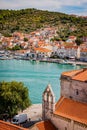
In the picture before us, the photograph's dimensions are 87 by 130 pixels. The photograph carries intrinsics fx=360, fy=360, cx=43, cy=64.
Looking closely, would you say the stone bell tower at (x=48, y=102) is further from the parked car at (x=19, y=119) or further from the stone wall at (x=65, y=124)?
the parked car at (x=19, y=119)

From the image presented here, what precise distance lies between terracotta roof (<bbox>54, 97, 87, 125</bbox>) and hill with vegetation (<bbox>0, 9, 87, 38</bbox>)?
124m

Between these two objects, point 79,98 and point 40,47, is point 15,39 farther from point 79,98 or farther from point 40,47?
point 79,98

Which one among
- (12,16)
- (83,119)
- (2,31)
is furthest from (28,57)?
(83,119)

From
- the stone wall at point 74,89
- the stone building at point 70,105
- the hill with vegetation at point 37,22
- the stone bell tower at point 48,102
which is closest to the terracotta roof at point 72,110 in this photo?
the stone building at point 70,105

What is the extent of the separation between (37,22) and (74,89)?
14881 centimetres

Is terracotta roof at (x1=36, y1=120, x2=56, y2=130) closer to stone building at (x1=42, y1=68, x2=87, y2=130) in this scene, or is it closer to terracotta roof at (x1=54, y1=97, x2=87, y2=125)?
stone building at (x1=42, y1=68, x2=87, y2=130)

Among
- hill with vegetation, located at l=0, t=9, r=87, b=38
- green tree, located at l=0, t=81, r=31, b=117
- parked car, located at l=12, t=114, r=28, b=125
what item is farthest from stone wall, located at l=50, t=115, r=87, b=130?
hill with vegetation, located at l=0, t=9, r=87, b=38

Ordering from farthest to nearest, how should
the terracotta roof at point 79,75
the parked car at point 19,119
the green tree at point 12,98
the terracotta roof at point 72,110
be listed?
the green tree at point 12,98 → the parked car at point 19,119 → the terracotta roof at point 79,75 → the terracotta roof at point 72,110

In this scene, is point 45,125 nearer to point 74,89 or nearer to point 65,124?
point 65,124

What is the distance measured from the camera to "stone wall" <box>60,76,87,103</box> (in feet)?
72.9

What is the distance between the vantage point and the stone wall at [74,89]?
72.9 ft

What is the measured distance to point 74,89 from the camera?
23.0m

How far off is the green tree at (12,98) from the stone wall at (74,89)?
21.8 ft

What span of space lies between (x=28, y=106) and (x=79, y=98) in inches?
413
